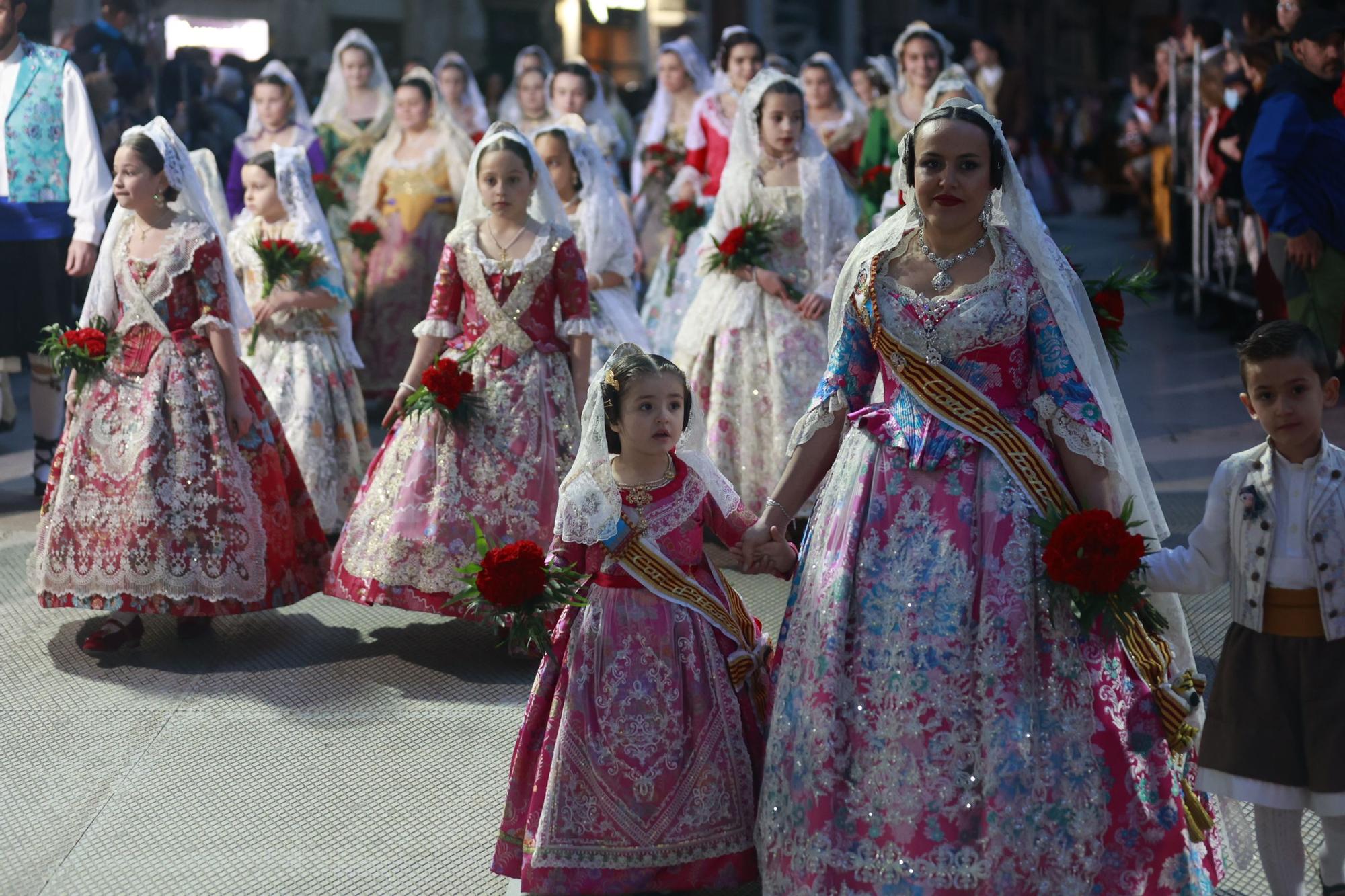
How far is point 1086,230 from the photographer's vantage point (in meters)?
19.2

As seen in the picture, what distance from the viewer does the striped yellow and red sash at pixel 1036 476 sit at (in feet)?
10.7

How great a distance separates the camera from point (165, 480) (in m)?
5.43

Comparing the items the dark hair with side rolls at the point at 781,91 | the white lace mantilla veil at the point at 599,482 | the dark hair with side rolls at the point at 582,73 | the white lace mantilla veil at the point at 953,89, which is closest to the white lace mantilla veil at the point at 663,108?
the dark hair with side rolls at the point at 582,73

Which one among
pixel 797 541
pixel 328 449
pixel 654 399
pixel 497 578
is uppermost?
pixel 654 399

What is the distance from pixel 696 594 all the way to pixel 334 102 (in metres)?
7.71

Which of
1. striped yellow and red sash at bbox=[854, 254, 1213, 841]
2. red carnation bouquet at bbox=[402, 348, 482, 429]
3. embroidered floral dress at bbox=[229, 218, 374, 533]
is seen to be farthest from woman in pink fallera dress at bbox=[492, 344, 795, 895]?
embroidered floral dress at bbox=[229, 218, 374, 533]

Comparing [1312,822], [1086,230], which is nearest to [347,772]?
[1312,822]

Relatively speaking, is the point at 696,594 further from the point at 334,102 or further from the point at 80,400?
the point at 334,102

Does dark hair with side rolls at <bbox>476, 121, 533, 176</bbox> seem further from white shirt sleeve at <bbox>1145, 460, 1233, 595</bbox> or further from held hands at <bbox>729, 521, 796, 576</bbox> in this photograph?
white shirt sleeve at <bbox>1145, 460, 1233, 595</bbox>

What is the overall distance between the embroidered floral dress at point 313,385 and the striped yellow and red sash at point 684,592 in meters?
3.43

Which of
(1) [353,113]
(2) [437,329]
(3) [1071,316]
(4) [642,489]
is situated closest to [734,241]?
(2) [437,329]

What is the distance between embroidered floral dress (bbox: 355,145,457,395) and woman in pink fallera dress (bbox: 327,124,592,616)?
165 inches

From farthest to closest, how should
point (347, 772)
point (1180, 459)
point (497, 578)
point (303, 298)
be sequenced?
point (1180, 459), point (303, 298), point (347, 772), point (497, 578)

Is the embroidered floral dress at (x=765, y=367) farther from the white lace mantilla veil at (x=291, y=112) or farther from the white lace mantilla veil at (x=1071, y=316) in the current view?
the white lace mantilla veil at (x=291, y=112)
